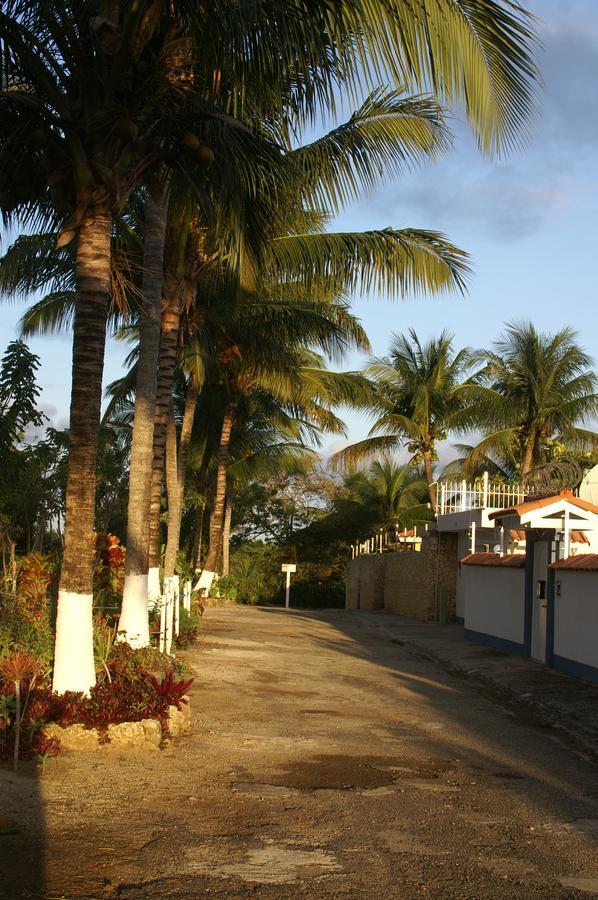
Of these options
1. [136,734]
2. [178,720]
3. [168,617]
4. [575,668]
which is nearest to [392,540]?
[575,668]

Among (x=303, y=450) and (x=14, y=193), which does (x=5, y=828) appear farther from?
(x=303, y=450)

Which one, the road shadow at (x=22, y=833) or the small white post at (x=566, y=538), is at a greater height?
the small white post at (x=566, y=538)

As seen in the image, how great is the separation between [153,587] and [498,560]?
6610 millimetres

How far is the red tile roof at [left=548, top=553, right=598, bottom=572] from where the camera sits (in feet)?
45.4

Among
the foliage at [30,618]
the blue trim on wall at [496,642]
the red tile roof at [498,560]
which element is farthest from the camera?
the red tile roof at [498,560]

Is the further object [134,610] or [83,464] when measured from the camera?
[134,610]

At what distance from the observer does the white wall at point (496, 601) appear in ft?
59.3

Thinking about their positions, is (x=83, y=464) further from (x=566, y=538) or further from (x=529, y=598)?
(x=529, y=598)

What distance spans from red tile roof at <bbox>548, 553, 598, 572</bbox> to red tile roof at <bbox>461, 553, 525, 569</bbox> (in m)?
2.48

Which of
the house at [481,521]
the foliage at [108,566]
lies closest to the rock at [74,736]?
the foliage at [108,566]

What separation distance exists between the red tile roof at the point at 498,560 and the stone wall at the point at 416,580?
6.97 metres

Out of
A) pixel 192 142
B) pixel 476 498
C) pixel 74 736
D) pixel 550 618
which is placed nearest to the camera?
pixel 74 736

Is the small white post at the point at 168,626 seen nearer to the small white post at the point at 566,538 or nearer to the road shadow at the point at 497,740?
the road shadow at the point at 497,740

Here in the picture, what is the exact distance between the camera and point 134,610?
13.6 meters
